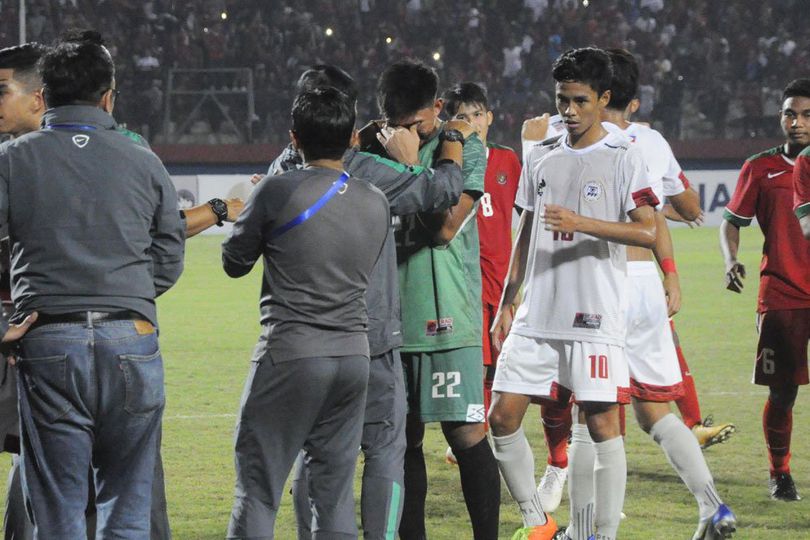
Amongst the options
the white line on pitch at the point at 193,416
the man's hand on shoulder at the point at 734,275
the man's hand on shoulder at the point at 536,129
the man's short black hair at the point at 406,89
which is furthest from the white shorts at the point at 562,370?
the white line on pitch at the point at 193,416

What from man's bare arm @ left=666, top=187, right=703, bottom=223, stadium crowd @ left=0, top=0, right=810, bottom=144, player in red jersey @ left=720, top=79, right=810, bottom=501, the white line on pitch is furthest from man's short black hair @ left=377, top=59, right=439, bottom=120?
stadium crowd @ left=0, top=0, right=810, bottom=144

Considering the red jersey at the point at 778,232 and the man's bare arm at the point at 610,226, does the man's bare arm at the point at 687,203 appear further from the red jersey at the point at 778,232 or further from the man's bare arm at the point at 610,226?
the man's bare arm at the point at 610,226

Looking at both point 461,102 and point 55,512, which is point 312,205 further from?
point 461,102

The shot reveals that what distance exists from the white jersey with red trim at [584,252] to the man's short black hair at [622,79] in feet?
1.65

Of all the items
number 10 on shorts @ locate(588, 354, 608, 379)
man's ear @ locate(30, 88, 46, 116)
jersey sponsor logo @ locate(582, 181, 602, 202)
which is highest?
man's ear @ locate(30, 88, 46, 116)

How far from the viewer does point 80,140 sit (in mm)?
3439

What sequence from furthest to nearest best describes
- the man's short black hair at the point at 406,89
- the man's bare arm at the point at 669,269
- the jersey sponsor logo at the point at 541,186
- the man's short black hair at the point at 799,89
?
the man's short black hair at the point at 799,89, the man's bare arm at the point at 669,269, the jersey sponsor logo at the point at 541,186, the man's short black hair at the point at 406,89

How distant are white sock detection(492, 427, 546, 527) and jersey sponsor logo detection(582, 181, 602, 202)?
0.97m

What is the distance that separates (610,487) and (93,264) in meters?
2.29

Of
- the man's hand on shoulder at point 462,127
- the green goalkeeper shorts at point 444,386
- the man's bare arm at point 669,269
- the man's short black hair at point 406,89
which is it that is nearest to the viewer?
the man's short black hair at point 406,89

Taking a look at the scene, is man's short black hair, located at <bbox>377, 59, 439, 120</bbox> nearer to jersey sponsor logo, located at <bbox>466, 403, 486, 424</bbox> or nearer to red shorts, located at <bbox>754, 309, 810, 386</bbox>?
jersey sponsor logo, located at <bbox>466, 403, 486, 424</bbox>

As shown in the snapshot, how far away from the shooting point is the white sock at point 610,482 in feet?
15.5

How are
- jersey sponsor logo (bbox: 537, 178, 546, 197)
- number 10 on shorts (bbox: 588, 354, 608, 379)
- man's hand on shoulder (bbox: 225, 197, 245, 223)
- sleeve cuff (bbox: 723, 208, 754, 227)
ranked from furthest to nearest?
sleeve cuff (bbox: 723, 208, 754, 227), jersey sponsor logo (bbox: 537, 178, 546, 197), number 10 on shorts (bbox: 588, 354, 608, 379), man's hand on shoulder (bbox: 225, 197, 245, 223)

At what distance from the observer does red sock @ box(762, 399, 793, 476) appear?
6.03m
